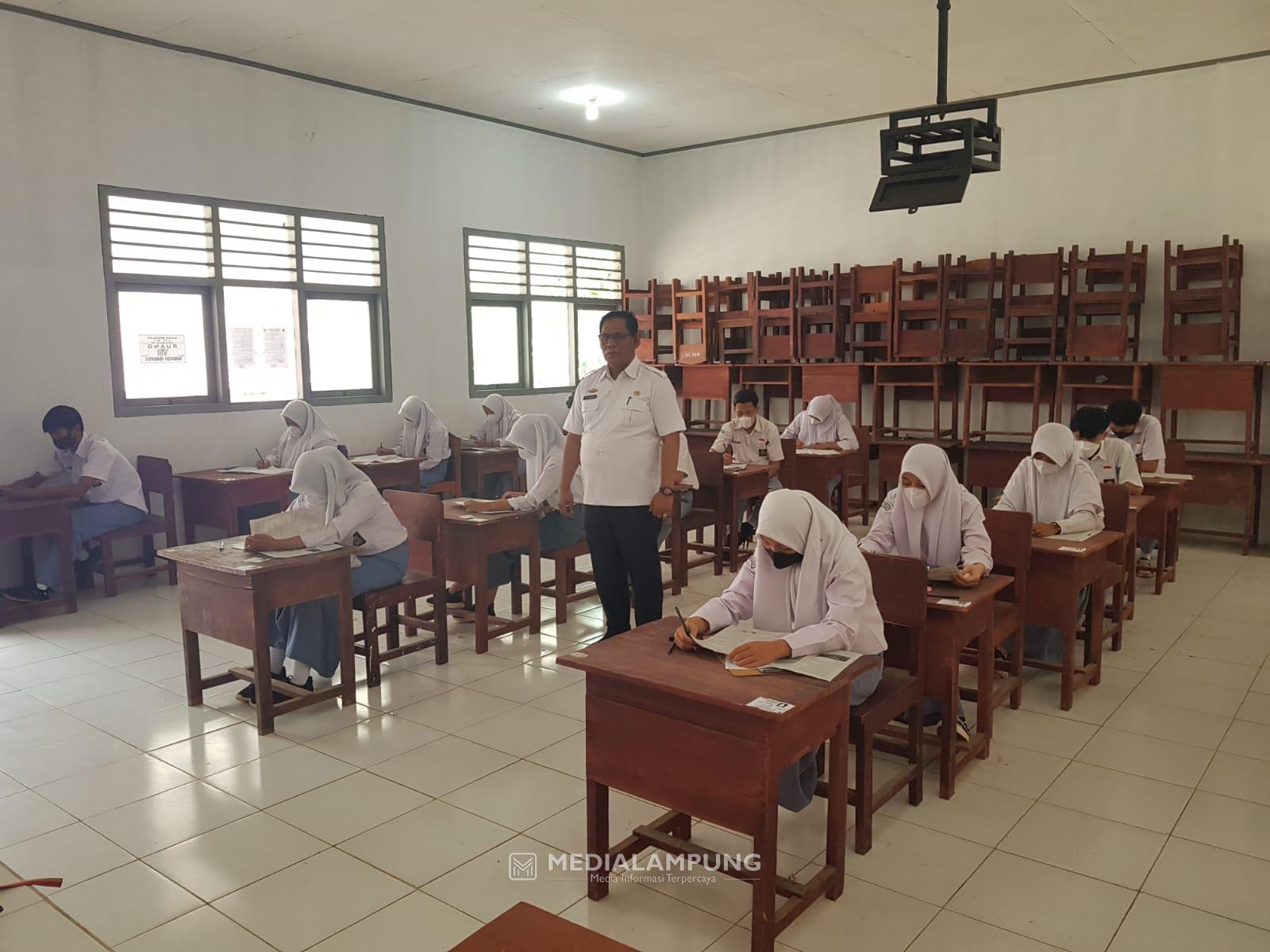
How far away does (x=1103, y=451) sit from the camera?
16.0ft

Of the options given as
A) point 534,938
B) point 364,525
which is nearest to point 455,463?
point 364,525

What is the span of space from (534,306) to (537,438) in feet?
13.2

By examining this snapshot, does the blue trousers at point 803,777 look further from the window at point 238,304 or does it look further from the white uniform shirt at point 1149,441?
the window at point 238,304

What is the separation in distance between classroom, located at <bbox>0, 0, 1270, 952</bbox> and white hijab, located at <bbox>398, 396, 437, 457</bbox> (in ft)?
0.08

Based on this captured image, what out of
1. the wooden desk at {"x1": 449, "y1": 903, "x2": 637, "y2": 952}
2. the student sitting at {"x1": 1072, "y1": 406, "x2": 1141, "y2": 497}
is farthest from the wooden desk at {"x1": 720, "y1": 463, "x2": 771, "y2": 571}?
the wooden desk at {"x1": 449, "y1": 903, "x2": 637, "y2": 952}

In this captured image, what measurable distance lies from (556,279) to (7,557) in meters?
5.22

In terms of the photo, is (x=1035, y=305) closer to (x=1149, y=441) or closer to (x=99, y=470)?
(x=1149, y=441)

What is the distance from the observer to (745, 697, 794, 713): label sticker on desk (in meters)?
1.99

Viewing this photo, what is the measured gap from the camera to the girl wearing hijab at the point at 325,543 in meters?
3.78

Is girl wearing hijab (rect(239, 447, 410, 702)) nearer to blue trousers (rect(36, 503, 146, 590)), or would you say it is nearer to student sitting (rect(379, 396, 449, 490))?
blue trousers (rect(36, 503, 146, 590))

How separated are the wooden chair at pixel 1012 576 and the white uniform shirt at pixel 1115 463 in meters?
1.59

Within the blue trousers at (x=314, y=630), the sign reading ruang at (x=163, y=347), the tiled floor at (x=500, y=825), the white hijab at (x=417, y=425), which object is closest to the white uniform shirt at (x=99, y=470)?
the sign reading ruang at (x=163, y=347)

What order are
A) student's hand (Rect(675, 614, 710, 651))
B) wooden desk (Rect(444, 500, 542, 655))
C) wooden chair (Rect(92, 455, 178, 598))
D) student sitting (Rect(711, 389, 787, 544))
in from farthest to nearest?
student sitting (Rect(711, 389, 787, 544))
wooden chair (Rect(92, 455, 178, 598))
wooden desk (Rect(444, 500, 542, 655))
student's hand (Rect(675, 614, 710, 651))

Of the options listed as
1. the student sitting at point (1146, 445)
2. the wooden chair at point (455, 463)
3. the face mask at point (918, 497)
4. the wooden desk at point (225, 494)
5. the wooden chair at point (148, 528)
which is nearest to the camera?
the face mask at point (918, 497)
